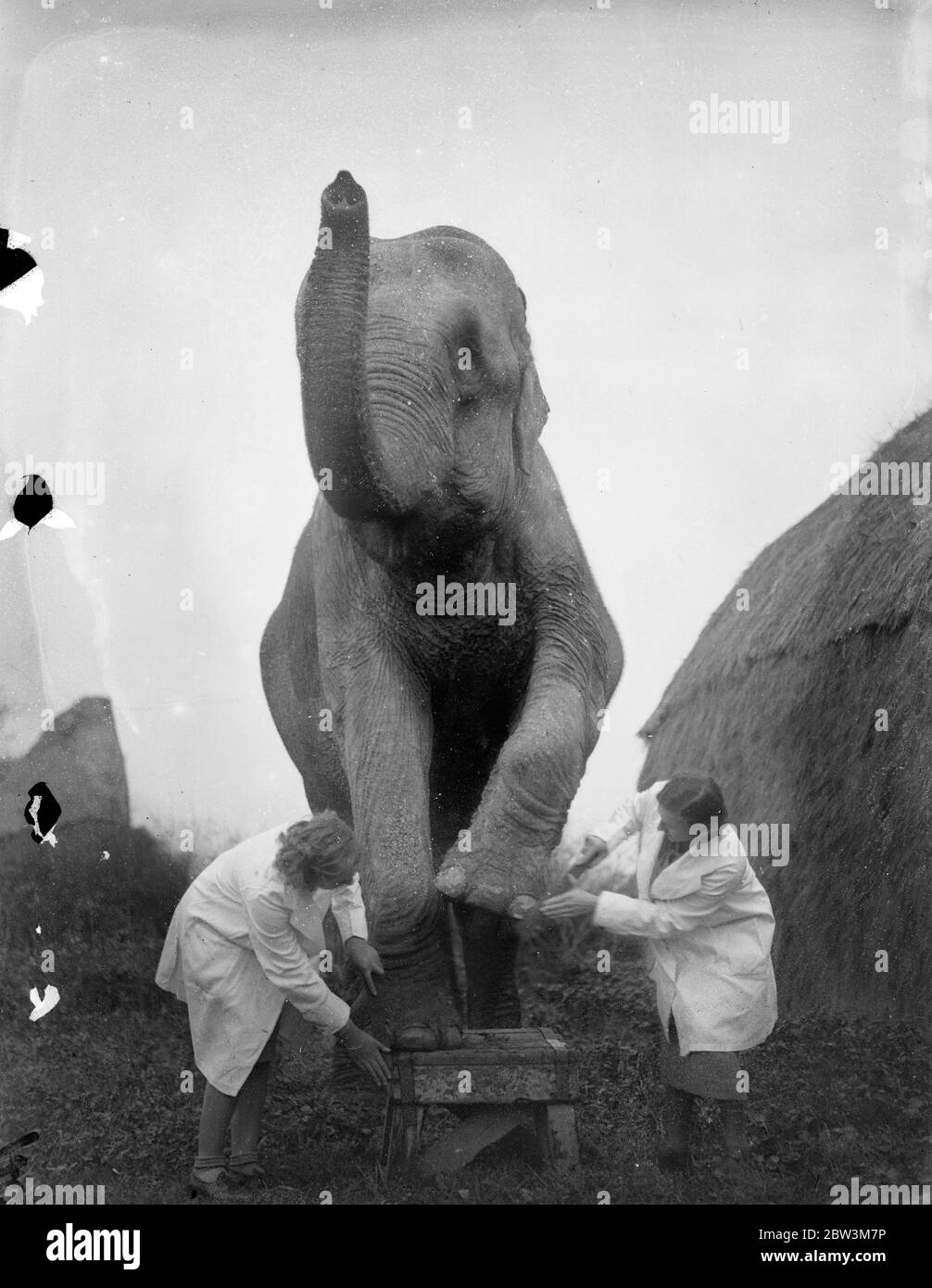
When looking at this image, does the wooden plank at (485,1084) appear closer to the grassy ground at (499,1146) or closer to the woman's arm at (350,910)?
the grassy ground at (499,1146)

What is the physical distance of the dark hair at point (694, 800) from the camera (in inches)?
169

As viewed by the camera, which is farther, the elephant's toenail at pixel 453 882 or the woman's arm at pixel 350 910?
the woman's arm at pixel 350 910

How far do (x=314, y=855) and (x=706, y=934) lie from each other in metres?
0.90

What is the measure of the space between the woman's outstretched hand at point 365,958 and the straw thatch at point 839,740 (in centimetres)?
105

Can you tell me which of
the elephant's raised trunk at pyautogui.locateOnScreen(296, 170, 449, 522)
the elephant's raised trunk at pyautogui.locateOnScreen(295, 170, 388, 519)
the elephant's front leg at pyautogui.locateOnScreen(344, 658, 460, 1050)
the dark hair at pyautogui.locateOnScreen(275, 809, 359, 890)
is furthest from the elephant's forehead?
the dark hair at pyautogui.locateOnScreen(275, 809, 359, 890)

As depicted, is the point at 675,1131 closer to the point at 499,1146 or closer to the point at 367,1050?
the point at 499,1146

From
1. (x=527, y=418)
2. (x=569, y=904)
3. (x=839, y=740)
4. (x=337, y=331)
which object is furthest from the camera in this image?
(x=839, y=740)

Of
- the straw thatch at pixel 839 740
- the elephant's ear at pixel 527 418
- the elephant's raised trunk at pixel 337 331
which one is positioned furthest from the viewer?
the straw thatch at pixel 839 740

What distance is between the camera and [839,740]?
5.03 metres

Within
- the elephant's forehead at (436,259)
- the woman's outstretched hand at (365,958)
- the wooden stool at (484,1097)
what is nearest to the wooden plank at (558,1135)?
the wooden stool at (484,1097)

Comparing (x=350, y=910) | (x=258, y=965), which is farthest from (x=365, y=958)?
(x=258, y=965)

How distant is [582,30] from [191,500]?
5.28 ft

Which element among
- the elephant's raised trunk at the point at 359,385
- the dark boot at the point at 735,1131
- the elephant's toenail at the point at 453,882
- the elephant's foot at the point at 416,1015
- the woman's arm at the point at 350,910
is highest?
the elephant's raised trunk at the point at 359,385
